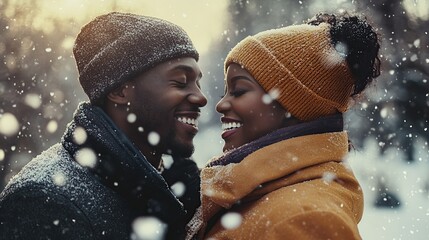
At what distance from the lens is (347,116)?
30.2 feet

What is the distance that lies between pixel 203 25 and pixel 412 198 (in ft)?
19.2

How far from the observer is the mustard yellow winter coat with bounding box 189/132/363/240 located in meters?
2.11

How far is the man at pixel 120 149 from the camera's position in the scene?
2367 mm

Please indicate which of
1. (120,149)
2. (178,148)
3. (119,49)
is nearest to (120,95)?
(119,49)

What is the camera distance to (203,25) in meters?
12.4

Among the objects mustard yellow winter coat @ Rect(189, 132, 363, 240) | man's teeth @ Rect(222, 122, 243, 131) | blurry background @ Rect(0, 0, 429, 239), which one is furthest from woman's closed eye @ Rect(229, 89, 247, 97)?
blurry background @ Rect(0, 0, 429, 239)

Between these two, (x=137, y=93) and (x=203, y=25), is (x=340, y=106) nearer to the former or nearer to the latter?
(x=137, y=93)

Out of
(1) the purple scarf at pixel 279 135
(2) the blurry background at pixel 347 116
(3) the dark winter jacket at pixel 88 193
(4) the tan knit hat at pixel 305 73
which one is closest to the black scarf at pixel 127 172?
(3) the dark winter jacket at pixel 88 193

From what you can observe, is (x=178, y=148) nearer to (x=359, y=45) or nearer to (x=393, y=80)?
(x=359, y=45)

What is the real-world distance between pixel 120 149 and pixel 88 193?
0.26 meters

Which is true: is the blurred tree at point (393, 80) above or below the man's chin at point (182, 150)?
below

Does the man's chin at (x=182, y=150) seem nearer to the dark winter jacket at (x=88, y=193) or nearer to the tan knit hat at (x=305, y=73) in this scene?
the dark winter jacket at (x=88, y=193)

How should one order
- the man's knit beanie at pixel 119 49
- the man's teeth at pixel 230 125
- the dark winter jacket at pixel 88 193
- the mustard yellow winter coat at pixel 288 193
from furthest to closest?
1. the man's knit beanie at pixel 119 49
2. the man's teeth at pixel 230 125
3. the dark winter jacket at pixel 88 193
4. the mustard yellow winter coat at pixel 288 193

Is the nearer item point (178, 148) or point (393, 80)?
point (178, 148)
